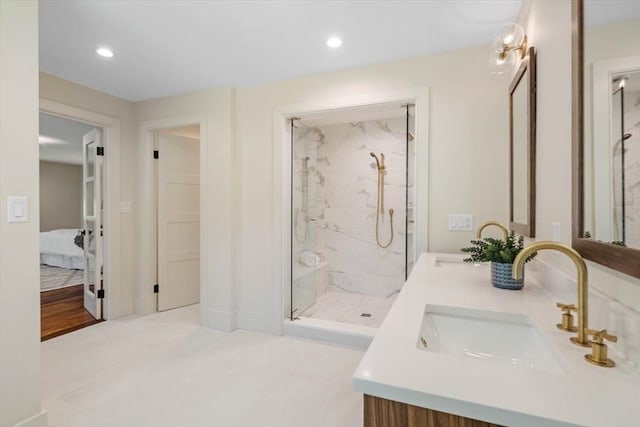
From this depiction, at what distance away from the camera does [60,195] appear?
837cm

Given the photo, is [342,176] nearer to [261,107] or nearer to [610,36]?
[261,107]

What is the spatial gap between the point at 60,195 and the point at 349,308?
29.6ft

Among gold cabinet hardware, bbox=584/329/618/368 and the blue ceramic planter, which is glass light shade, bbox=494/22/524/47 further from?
gold cabinet hardware, bbox=584/329/618/368

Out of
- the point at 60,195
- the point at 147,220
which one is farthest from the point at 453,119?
the point at 60,195

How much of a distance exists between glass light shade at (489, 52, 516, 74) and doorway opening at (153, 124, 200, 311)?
296cm

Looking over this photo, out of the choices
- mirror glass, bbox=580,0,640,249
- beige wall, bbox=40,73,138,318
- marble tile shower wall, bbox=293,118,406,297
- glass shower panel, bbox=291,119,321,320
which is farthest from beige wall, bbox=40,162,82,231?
mirror glass, bbox=580,0,640,249

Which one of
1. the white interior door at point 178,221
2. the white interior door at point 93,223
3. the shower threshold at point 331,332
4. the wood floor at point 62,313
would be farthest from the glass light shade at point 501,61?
the wood floor at point 62,313

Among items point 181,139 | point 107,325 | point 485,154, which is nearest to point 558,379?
point 485,154

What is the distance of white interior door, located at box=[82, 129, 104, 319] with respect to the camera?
3324mm

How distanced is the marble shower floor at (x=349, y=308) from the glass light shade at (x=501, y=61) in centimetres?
238

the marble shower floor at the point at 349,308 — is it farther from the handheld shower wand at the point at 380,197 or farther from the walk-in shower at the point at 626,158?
the walk-in shower at the point at 626,158

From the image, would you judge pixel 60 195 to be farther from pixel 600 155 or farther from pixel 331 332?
pixel 600 155

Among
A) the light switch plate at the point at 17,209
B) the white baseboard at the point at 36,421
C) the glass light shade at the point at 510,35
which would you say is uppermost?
the glass light shade at the point at 510,35

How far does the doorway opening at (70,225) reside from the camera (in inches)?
131
